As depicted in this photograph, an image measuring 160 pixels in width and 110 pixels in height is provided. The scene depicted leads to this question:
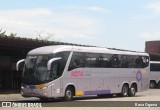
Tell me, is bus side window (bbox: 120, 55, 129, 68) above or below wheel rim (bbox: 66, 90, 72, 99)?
above

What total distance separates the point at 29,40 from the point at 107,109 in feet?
52.2

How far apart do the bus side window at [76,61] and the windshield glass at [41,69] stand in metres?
0.63

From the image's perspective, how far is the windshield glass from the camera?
22734 mm

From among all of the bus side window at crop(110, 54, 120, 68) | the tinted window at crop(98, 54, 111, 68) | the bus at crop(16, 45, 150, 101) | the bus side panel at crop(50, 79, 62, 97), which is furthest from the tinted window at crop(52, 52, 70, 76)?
the bus side window at crop(110, 54, 120, 68)

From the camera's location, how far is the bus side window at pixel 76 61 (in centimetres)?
2423

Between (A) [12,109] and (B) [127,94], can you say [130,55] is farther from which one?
(A) [12,109]

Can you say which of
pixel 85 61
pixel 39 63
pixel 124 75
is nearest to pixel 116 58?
pixel 124 75

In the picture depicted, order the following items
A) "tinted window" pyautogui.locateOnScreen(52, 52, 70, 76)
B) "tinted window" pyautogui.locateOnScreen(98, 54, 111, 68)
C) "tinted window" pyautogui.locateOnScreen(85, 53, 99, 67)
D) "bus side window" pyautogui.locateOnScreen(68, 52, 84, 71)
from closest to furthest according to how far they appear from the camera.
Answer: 1. "tinted window" pyautogui.locateOnScreen(52, 52, 70, 76)
2. "bus side window" pyautogui.locateOnScreen(68, 52, 84, 71)
3. "tinted window" pyautogui.locateOnScreen(85, 53, 99, 67)
4. "tinted window" pyautogui.locateOnScreen(98, 54, 111, 68)

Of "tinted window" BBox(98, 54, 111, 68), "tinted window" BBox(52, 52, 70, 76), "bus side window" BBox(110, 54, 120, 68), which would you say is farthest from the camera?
"bus side window" BBox(110, 54, 120, 68)

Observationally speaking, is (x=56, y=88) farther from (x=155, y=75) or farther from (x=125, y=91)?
(x=155, y=75)

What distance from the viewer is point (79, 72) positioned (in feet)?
81.4

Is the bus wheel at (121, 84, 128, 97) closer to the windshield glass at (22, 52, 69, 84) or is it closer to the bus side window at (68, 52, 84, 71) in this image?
the bus side window at (68, 52, 84, 71)

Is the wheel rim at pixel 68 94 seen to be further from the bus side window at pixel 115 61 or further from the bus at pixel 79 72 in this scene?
the bus side window at pixel 115 61

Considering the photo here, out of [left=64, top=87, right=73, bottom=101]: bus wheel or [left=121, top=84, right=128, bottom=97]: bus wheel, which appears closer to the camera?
[left=64, top=87, right=73, bottom=101]: bus wheel
